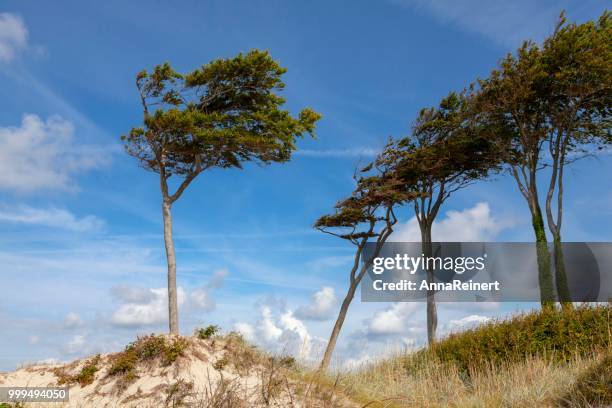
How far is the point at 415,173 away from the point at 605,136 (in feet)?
27.4

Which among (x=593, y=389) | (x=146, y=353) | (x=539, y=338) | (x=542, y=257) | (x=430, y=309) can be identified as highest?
(x=542, y=257)

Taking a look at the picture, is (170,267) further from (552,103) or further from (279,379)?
(552,103)

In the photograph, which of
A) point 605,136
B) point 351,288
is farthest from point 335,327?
point 605,136

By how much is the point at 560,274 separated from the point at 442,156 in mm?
A: 6649

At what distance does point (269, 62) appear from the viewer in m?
19.0

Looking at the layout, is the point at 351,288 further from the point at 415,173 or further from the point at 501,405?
the point at 501,405

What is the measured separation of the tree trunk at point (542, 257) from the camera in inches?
838

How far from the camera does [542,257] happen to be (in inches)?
854

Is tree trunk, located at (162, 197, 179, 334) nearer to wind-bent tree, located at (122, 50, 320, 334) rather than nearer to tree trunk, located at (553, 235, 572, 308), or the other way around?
wind-bent tree, located at (122, 50, 320, 334)

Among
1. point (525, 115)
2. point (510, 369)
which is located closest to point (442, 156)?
point (525, 115)

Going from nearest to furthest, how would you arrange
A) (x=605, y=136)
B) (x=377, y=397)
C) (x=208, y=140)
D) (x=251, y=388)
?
1. (x=251, y=388)
2. (x=377, y=397)
3. (x=208, y=140)
4. (x=605, y=136)

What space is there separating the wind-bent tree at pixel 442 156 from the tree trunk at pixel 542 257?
3.12 meters

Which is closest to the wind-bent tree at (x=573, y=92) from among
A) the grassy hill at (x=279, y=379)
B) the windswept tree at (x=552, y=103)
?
the windswept tree at (x=552, y=103)

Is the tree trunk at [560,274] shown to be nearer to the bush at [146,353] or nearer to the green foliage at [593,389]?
the green foliage at [593,389]
